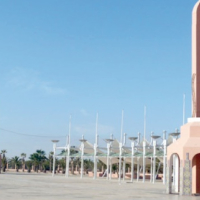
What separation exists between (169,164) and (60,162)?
80758mm

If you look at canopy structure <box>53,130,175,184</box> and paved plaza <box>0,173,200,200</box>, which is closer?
paved plaza <box>0,173,200,200</box>

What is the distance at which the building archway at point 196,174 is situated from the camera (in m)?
22.5

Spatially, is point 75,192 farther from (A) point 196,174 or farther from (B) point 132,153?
(B) point 132,153

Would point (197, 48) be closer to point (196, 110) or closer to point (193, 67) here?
point (193, 67)

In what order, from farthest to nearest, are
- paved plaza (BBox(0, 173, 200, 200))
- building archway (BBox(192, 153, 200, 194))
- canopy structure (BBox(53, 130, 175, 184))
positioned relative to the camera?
canopy structure (BBox(53, 130, 175, 184)), building archway (BBox(192, 153, 200, 194)), paved plaza (BBox(0, 173, 200, 200))

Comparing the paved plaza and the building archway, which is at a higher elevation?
the building archway

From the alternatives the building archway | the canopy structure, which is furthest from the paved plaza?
the canopy structure

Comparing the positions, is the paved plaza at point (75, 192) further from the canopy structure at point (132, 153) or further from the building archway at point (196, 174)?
the canopy structure at point (132, 153)

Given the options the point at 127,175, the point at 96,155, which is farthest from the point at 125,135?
the point at 127,175

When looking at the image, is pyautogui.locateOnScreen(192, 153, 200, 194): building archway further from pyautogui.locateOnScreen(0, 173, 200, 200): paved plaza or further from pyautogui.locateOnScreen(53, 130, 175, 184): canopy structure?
pyautogui.locateOnScreen(53, 130, 175, 184): canopy structure

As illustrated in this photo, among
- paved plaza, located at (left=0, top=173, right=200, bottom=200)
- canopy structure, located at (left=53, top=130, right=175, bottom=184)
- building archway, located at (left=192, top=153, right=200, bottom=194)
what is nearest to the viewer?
paved plaza, located at (left=0, top=173, right=200, bottom=200)

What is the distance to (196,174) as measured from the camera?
2261 cm

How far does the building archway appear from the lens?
22.5 meters

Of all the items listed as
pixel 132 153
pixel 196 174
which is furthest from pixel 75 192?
pixel 132 153
